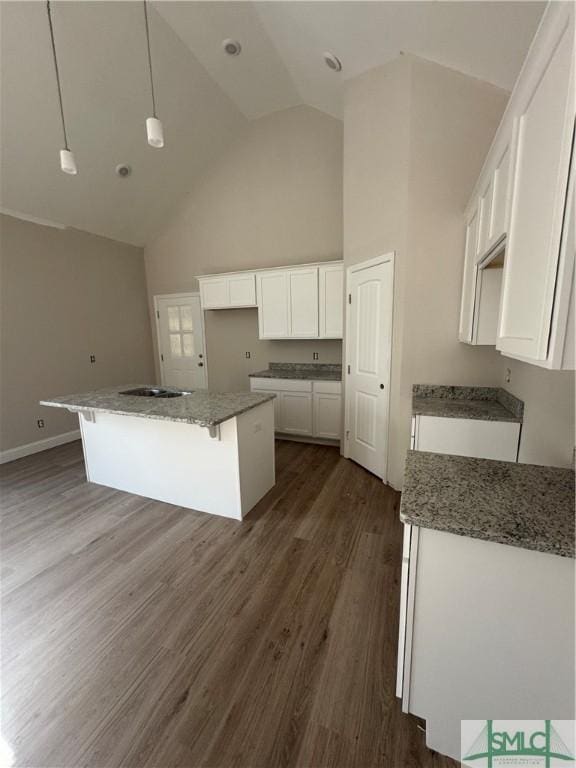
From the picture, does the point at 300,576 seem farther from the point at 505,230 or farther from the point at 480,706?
the point at 505,230

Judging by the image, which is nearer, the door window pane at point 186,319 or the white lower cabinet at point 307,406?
the white lower cabinet at point 307,406

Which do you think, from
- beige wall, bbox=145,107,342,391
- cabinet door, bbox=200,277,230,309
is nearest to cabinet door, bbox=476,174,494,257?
beige wall, bbox=145,107,342,391

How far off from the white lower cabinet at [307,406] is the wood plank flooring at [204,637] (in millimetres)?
1251

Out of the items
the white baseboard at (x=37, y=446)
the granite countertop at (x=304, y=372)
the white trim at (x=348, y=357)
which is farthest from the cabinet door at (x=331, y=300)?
the white baseboard at (x=37, y=446)

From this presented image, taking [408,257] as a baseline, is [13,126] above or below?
above

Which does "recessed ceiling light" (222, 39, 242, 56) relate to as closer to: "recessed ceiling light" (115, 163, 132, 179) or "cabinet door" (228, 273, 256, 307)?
"recessed ceiling light" (115, 163, 132, 179)

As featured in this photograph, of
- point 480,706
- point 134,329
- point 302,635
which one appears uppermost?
point 134,329

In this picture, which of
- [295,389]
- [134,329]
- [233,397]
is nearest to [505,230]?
[233,397]

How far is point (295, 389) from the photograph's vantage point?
12.7 feet

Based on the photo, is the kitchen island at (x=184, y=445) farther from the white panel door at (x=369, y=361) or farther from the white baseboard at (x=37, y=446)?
the white baseboard at (x=37, y=446)

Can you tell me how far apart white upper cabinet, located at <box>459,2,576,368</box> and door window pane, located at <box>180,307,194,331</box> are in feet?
14.9

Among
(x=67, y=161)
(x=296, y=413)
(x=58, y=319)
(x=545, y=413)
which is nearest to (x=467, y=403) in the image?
(x=545, y=413)

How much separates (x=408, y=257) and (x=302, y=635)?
8.42 feet

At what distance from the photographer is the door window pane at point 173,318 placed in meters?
5.22
